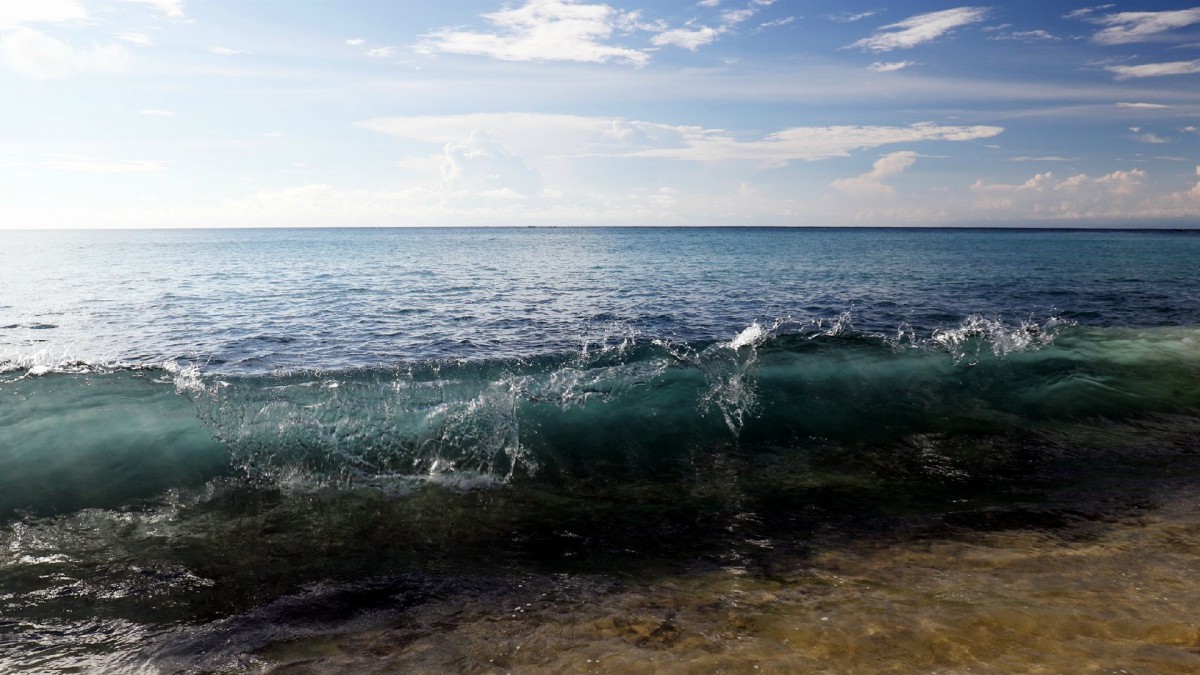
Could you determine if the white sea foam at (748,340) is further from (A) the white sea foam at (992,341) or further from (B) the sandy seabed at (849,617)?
(B) the sandy seabed at (849,617)

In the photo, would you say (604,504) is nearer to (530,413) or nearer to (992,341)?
(530,413)

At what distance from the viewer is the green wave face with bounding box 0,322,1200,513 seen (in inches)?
455

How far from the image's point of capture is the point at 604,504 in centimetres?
1010

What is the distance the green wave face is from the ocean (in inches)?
3.2

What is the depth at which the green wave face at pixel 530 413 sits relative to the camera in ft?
37.9

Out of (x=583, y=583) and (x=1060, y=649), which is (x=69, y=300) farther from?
(x=1060, y=649)

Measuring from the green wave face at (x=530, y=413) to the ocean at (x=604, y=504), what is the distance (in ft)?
0.27

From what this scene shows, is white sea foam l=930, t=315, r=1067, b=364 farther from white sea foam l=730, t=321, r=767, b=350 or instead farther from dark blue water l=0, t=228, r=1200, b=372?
white sea foam l=730, t=321, r=767, b=350

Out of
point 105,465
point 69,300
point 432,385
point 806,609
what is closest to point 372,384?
point 432,385

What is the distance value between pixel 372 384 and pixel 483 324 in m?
12.1

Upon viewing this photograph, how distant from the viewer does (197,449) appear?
12250 millimetres

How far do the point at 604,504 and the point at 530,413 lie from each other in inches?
180

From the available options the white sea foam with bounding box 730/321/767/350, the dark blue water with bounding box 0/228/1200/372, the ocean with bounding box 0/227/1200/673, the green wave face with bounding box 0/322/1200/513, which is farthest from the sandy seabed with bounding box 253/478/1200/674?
the dark blue water with bounding box 0/228/1200/372

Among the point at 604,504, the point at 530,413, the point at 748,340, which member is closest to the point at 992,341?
the point at 748,340
